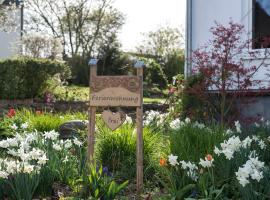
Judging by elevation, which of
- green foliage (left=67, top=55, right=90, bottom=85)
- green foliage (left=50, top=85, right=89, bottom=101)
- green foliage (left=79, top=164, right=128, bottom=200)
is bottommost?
green foliage (left=79, top=164, right=128, bottom=200)

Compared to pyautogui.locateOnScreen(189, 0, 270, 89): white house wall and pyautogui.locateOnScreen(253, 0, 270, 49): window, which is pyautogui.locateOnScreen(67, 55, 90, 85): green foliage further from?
pyautogui.locateOnScreen(253, 0, 270, 49): window

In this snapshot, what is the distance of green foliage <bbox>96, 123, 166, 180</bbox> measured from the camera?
19.0 feet

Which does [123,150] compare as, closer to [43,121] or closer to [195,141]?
[195,141]

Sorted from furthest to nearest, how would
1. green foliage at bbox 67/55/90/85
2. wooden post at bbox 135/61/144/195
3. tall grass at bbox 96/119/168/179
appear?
green foliage at bbox 67/55/90/85
tall grass at bbox 96/119/168/179
wooden post at bbox 135/61/144/195

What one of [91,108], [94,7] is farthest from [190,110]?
[94,7]

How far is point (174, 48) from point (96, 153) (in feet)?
84.4

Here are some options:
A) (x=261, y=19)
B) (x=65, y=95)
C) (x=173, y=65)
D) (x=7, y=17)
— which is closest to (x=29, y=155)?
(x=261, y=19)

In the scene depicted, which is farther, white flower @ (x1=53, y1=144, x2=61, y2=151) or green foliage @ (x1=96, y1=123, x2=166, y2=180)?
green foliage @ (x1=96, y1=123, x2=166, y2=180)

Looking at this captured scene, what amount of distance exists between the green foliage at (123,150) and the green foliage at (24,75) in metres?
9.95

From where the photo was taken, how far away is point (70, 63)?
26953 millimetres

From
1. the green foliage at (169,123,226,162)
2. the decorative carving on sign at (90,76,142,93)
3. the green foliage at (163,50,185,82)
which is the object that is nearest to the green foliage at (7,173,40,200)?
the decorative carving on sign at (90,76,142,93)

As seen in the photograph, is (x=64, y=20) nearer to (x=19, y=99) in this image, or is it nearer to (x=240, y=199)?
(x=19, y=99)

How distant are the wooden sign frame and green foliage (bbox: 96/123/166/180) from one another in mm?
690

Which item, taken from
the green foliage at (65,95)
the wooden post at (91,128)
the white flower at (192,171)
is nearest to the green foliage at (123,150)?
the wooden post at (91,128)
